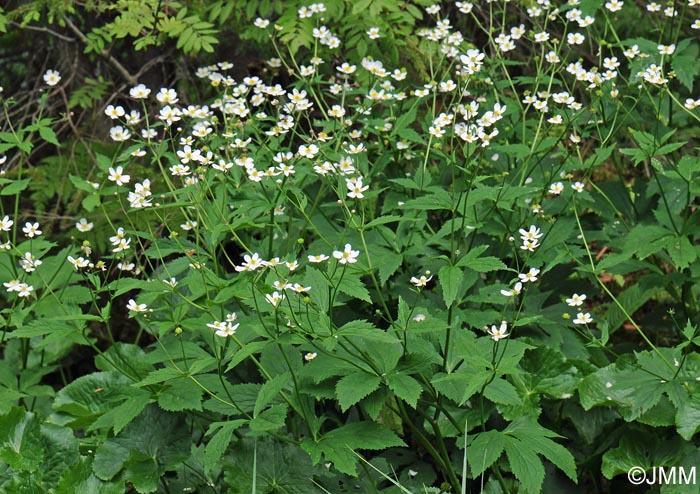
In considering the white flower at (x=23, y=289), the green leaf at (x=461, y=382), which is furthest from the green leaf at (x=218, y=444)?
the white flower at (x=23, y=289)

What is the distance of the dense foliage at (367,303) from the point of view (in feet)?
7.12

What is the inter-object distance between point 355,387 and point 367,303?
2.39ft

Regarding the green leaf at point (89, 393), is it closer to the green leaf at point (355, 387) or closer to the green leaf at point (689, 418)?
the green leaf at point (355, 387)

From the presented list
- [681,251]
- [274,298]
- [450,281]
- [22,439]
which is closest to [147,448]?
[22,439]

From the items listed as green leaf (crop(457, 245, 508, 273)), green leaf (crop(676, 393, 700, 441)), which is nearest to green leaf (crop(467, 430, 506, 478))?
green leaf (crop(457, 245, 508, 273))

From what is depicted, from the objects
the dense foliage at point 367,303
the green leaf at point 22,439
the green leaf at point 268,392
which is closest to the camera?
the green leaf at point 268,392

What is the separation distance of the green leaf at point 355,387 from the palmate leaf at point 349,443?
148 millimetres

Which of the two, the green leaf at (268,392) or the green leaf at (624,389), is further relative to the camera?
the green leaf at (624,389)

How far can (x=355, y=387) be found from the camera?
2.08 metres

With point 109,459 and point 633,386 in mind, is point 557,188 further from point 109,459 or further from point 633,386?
point 109,459

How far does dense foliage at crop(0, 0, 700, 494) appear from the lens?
2.17m

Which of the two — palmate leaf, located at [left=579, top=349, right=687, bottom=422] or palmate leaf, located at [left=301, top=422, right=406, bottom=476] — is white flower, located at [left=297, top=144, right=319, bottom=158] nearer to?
palmate leaf, located at [left=301, top=422, right=406, bottom=476]

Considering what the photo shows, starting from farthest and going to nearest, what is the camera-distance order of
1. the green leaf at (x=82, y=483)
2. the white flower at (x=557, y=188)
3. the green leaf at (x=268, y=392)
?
the white flower at (x=557, y=188) < the green leaf at (x=82, y=483) < the green leaf at (x=268, y=392)

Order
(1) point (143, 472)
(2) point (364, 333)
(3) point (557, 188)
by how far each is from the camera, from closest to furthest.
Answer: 1. (2) point (364, 333)
2. (1) point (143, 472)
3. (3) point (557, 188)
